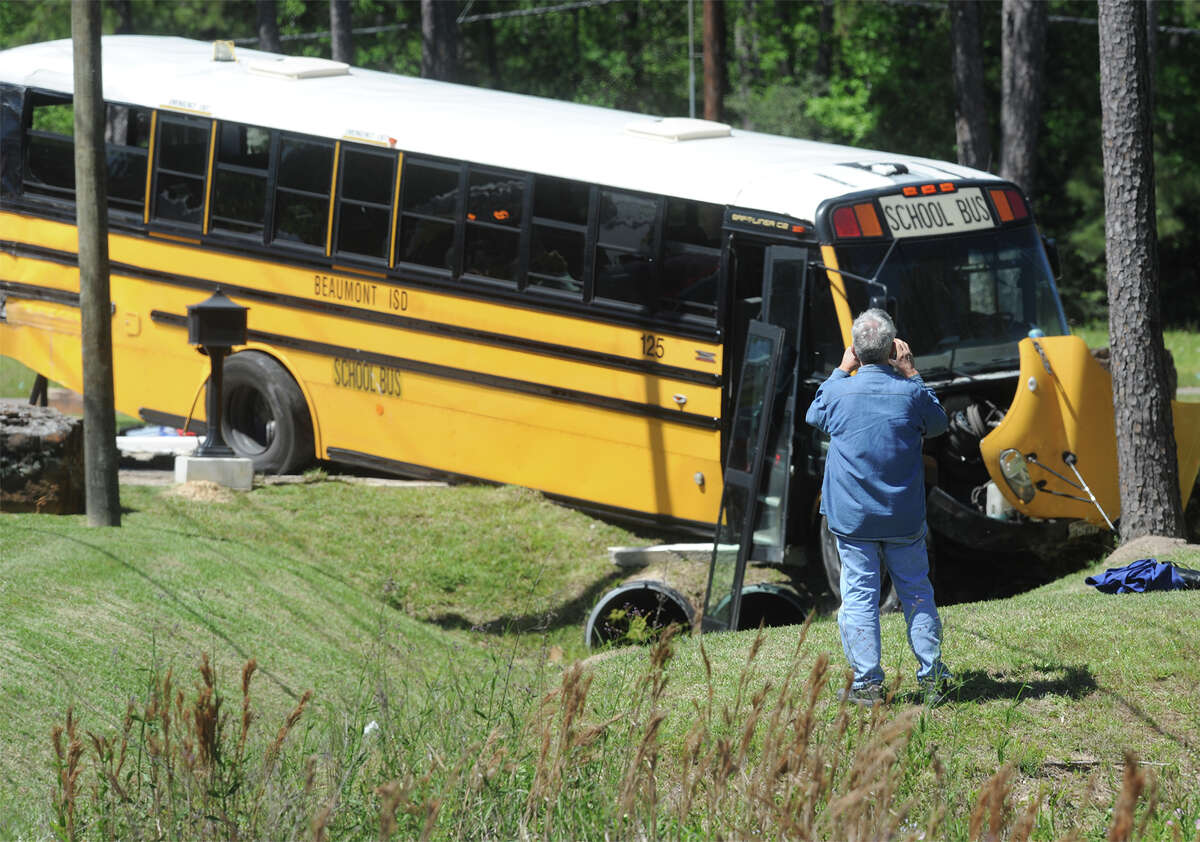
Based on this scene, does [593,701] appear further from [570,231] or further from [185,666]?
[570,231]

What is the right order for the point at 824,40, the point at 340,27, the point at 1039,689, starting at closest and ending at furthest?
the point at 1039,689 < the point at 340,27 < the point at 824,40

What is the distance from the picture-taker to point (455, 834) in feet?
16.1

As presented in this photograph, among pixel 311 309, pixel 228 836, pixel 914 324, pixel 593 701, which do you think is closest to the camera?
pixel 228 836

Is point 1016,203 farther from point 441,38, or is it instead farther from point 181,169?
point 441,38

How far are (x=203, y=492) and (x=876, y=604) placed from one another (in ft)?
22.2

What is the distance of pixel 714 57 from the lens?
2061 cm

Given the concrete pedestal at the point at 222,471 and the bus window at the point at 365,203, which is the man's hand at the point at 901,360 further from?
the concrete pedestal at the point at 222,471

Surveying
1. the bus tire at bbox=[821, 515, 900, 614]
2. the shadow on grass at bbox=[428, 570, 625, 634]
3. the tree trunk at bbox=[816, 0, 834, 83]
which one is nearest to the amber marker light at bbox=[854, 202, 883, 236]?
the bus tire at bbox=[821, 515, 900, 614]

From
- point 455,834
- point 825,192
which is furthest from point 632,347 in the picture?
point 455,834

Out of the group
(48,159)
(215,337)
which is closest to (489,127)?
(215,337)

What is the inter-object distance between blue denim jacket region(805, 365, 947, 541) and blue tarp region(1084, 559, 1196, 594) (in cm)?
280

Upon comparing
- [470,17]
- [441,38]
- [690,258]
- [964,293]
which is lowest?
[964,293]

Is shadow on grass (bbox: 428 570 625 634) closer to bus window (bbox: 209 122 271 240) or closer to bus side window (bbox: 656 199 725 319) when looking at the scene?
bus side window (bbox: 656 199 725 319)

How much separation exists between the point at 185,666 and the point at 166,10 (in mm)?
31967
